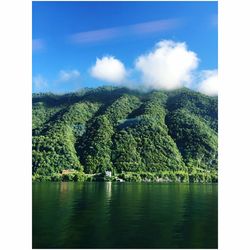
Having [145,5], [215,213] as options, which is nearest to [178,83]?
[145,5]

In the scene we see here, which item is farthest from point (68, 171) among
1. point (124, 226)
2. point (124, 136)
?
point (124, 226)

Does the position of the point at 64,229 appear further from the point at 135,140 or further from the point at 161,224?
the point at 135,140

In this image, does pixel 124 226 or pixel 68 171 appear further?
pixel 68 171

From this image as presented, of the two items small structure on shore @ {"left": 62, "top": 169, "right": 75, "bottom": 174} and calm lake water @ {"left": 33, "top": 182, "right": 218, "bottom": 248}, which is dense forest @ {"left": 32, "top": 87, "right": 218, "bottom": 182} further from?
calm lake water @ {"left": 33, "top": 182, "right": 218, "bottom": 248}

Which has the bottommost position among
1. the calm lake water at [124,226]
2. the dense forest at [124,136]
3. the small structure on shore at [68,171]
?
the small structure on shore at [68,171]

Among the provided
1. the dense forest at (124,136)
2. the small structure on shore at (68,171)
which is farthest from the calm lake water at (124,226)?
the dense forest at (124,136)

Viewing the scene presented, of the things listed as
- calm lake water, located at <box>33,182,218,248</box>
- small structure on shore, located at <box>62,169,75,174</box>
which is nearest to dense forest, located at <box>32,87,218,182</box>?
small structure on shore, located at <box>62,169,75,174</box>

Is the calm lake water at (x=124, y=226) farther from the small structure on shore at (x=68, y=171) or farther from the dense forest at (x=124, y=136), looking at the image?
the dense forest at (x=124, y=136)

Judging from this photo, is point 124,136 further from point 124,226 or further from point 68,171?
point 124,226

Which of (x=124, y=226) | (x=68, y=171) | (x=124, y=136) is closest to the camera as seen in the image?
(x=124, y=226)
